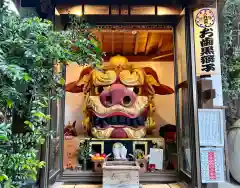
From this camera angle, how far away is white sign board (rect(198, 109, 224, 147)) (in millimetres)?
2689

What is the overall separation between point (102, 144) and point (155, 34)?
2.14 m

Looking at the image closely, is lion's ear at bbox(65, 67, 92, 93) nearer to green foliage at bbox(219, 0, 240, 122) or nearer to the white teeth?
the white teeth

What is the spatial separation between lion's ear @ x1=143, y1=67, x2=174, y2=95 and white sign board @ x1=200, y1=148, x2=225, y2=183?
211 cm

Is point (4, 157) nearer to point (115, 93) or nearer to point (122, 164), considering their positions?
point (122, 164)

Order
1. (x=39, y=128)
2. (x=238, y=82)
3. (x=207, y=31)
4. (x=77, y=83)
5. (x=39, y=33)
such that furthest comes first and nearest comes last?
1. (x=77, y=83)
2. (x=238, y=82)
3. (x=207, y=31)
4. (x=39, y=128)
5. (x=39, y=33)

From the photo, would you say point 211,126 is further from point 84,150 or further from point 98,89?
point 98,89

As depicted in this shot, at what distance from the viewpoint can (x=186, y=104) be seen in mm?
3043

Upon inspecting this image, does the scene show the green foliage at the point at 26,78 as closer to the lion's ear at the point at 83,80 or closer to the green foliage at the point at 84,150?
the green foliage at the point at 84,150

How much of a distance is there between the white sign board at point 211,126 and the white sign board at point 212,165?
10cm

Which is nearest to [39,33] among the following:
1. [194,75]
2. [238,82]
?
[194,75]

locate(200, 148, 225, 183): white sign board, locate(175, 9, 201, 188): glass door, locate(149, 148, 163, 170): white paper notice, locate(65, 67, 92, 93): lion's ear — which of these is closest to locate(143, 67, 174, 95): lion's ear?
locate(65, 67, 92, 93): lion's ear

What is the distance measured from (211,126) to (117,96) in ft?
5.75

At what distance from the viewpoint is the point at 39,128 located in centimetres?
204

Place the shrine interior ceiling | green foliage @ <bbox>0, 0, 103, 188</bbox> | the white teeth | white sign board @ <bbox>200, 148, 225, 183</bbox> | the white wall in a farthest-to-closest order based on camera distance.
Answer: the white wall
the shrine interior ceiling
the white teeth
white sign board @ <bbox>200, 148, 225, 183</bbox>
green foliage @ <bbox>0, 0, 103, 188</bbox>
